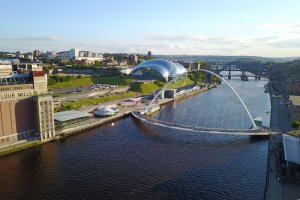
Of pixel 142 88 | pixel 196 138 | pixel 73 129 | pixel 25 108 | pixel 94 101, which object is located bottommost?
pixel 196 138

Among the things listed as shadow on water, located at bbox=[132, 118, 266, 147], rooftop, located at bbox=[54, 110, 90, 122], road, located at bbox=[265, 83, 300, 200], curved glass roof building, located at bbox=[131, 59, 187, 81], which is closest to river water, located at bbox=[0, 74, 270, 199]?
shadow on water, located at bbox=[132, 118, 266, 147]

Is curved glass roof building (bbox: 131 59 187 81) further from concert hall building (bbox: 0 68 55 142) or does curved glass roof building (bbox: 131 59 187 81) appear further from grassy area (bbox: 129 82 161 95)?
concert hall building (bbox: 0 68 55 142)

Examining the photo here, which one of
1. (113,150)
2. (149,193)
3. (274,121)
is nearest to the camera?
(149,193)

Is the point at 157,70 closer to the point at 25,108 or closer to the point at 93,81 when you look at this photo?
the point at 93,81

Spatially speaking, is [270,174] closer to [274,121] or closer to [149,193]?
[149,193]

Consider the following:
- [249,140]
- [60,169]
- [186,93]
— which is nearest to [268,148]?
[249,140]

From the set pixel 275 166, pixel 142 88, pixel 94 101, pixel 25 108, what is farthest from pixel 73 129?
pixel 142 88

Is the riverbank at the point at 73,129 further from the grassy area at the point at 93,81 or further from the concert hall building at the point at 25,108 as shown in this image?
the grassy area at the point at 93,81
